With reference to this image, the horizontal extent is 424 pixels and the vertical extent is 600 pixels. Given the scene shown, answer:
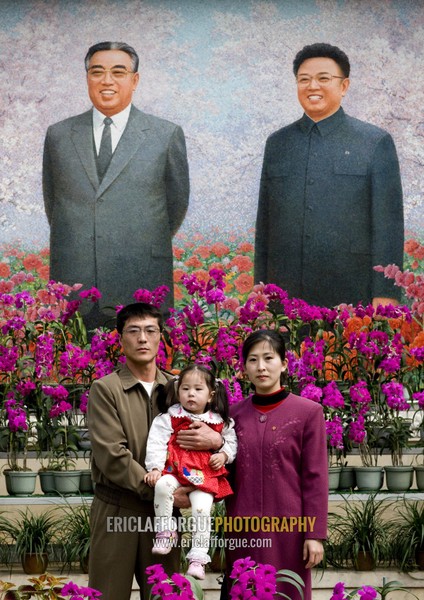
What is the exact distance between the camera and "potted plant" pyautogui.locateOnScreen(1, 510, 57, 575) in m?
4.78

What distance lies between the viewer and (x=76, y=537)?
477 cm

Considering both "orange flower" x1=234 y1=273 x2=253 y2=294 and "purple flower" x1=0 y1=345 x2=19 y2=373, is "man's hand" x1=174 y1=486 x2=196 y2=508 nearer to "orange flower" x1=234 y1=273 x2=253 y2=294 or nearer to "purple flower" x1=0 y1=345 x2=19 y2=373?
"purple flower" x1=0 y1=345 x2=19 y2=373

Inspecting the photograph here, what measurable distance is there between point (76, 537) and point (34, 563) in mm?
228

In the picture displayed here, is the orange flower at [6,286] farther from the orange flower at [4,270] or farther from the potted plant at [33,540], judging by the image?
the potted plant at [33,540]

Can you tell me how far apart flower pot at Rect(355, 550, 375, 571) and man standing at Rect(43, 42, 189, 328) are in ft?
7.85

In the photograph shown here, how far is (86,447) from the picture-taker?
525 centimetres

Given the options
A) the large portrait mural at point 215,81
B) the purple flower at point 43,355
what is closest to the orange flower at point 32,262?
the large portrait mural at point 215,81

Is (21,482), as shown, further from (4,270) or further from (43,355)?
(4,270)

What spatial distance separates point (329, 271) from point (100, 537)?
11.9ft

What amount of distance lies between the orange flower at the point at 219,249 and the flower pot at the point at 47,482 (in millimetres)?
2132

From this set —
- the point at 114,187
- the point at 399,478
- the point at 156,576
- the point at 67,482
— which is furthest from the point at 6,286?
the point at 156,576

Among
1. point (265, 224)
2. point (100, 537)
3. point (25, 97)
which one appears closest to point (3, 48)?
point (25, 97)

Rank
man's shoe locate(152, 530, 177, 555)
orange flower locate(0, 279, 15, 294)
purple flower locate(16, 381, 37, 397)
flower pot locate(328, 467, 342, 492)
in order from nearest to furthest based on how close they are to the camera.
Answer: man's shoe locate(152, 530, 177, 555) → purple flower locate(16, 381, 37, 397) → flower pot locate(328, 467, 342, 492) → orange flower locate(0, 279, 15, 294)

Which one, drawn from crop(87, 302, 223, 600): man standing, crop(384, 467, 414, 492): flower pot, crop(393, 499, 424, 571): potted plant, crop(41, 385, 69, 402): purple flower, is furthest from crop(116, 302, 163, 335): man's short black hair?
crop(384, 467, 414, 492): flower pot
